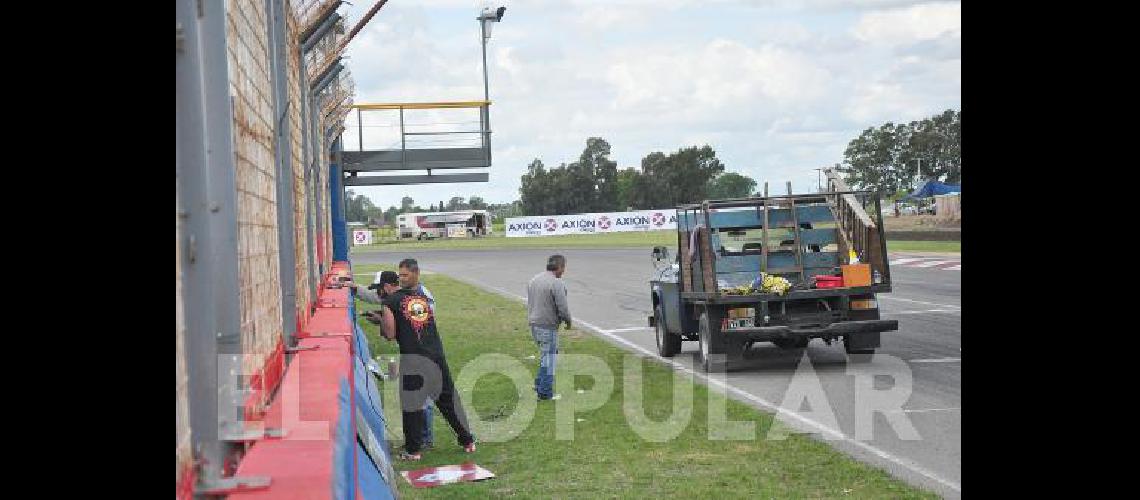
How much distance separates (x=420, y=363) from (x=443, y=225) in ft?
302

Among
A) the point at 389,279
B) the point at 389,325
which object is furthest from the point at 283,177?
the point at 389,279

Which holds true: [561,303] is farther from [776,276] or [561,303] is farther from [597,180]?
[597,180]

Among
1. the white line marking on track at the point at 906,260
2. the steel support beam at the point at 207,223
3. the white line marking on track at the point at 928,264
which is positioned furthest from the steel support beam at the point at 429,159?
the steel support beam at the point at 207,223

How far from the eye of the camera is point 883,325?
48.2ft

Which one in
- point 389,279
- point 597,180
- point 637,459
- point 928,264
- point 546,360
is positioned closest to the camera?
point 637,459

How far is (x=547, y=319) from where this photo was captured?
13.0 metres

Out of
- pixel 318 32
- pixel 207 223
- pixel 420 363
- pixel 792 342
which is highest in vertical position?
pixel 318 32

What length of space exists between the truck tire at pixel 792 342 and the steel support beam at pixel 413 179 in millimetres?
9390
